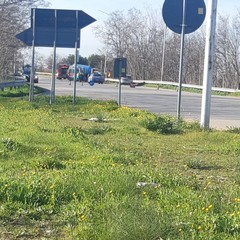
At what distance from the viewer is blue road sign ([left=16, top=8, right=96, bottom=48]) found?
2183 cm

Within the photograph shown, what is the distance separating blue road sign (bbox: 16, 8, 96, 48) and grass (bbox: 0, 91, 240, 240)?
11.4 metres

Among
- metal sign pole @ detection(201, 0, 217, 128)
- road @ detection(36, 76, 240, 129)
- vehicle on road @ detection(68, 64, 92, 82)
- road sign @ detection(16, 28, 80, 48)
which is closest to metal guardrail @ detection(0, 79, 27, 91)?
road @ detection(36, 76, 240, 129)

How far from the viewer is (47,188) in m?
5.70

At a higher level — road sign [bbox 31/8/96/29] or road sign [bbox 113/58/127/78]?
road sign [bbox 31/8/96/29]

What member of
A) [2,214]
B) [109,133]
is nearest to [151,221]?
[2,214]

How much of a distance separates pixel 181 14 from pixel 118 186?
8929 mm

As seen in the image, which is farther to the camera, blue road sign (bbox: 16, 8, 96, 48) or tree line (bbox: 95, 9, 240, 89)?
tree line (bbox: 95, 9, 240, 89)

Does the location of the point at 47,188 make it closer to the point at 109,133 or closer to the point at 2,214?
the point at 2,214

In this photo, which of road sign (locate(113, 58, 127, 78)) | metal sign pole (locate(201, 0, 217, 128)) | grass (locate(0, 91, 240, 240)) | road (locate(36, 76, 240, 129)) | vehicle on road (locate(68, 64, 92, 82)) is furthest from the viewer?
vehicle on road (locate(68, 64, 92, 82))

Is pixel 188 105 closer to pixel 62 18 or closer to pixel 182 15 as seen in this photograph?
pixel 62 18

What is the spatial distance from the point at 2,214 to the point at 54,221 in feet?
1.57

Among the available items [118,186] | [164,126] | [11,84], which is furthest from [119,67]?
[11,84]

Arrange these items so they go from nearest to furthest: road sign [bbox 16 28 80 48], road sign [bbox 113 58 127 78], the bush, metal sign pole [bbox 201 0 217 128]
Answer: the bush
metal sign pole [bbox 201 0 217 128]
road sign [bbox 113 58 127 78]
road sign [bbox 16 28 80 48]

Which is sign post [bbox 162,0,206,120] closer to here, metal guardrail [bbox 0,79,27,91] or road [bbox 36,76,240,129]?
road [bbox 36,76,240,129]
